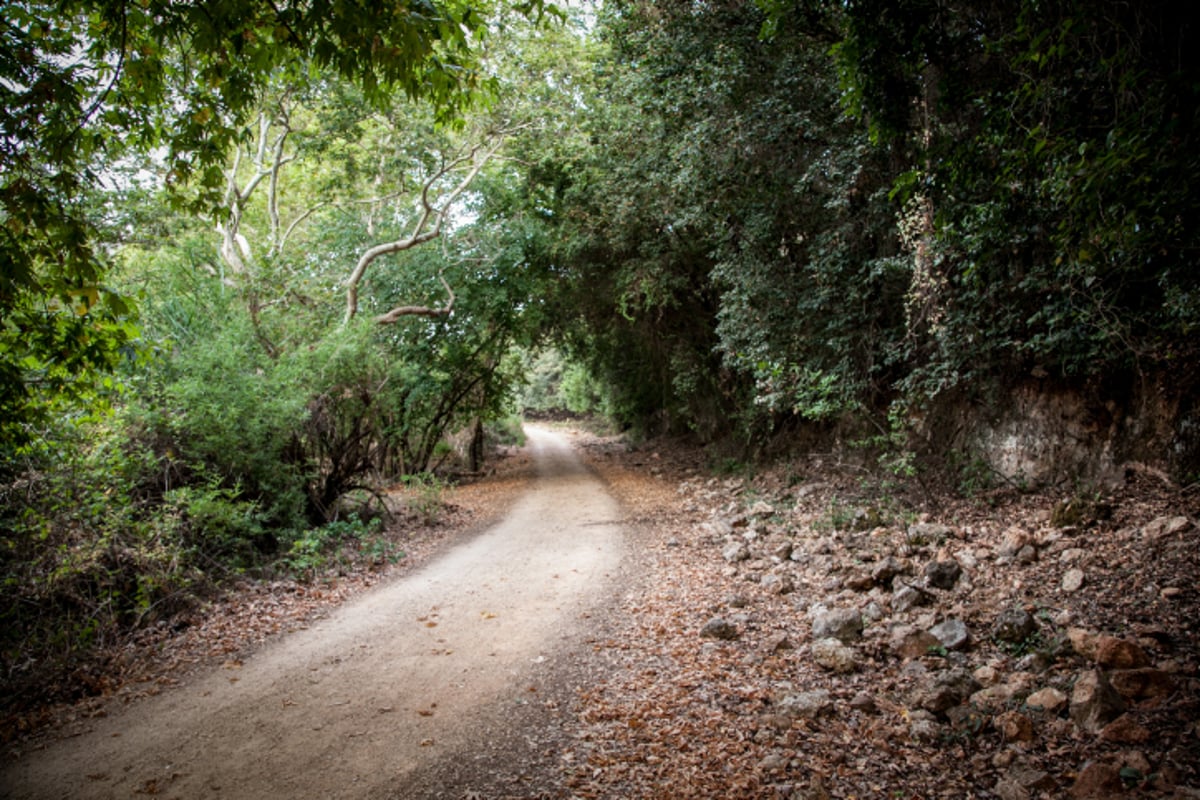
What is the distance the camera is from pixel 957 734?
372 cm

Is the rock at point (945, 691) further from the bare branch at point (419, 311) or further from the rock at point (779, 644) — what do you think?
the bare branch at point (419, 311)

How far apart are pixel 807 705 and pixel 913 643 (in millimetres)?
1170

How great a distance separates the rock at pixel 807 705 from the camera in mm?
4219

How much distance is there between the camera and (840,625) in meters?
5.39

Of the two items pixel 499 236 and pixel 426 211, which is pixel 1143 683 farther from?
pixel 499 236

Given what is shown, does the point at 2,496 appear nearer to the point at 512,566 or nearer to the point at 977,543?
the point at 512,566

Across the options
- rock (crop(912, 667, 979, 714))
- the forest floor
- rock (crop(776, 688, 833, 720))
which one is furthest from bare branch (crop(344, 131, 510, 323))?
rock (crop(912, 667, 979, 714))

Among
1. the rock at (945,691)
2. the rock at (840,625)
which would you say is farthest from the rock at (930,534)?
the rock at (945,691)

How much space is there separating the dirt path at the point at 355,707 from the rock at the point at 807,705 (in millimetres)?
1805

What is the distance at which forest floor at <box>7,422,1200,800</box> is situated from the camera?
3.47 m

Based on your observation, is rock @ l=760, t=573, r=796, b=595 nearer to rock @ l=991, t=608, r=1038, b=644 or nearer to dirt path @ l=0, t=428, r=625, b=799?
dirt path @ l=0, t=428, r=625, b=799

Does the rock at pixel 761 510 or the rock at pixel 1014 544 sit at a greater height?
the rock at pixel 1014 544

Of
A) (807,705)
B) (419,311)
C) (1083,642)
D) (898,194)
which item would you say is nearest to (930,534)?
(1083,642)

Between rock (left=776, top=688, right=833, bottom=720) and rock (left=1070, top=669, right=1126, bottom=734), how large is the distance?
138 cm
